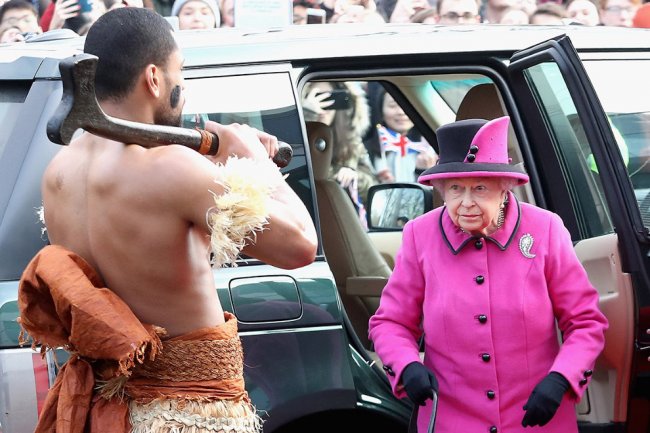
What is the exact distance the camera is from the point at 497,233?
11.1 feet

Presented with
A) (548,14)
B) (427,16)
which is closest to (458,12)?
(427,16)

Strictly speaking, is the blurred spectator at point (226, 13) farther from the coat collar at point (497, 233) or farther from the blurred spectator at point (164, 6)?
the coat collar at point (497, 233)

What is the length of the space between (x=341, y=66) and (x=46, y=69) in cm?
96

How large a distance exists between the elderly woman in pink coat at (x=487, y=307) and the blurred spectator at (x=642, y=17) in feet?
12.0

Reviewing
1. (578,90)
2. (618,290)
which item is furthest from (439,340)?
(578,90)

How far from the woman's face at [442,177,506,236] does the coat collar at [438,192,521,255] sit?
0.09 ft

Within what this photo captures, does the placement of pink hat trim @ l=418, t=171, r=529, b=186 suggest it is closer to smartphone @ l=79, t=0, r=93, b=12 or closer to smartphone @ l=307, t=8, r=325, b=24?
smartphone @ l=79, t=0, r=93, b=12

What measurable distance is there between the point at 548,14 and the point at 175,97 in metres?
4.56

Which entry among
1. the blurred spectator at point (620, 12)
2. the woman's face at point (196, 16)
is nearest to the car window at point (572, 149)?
the woman's face at point (196, 16)

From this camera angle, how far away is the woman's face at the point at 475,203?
10.9 feet

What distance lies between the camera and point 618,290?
139 inches

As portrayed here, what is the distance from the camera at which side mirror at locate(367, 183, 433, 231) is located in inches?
207

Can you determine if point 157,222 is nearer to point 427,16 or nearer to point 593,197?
point 593,197

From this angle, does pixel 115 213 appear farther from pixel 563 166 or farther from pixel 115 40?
pixel 563 166
